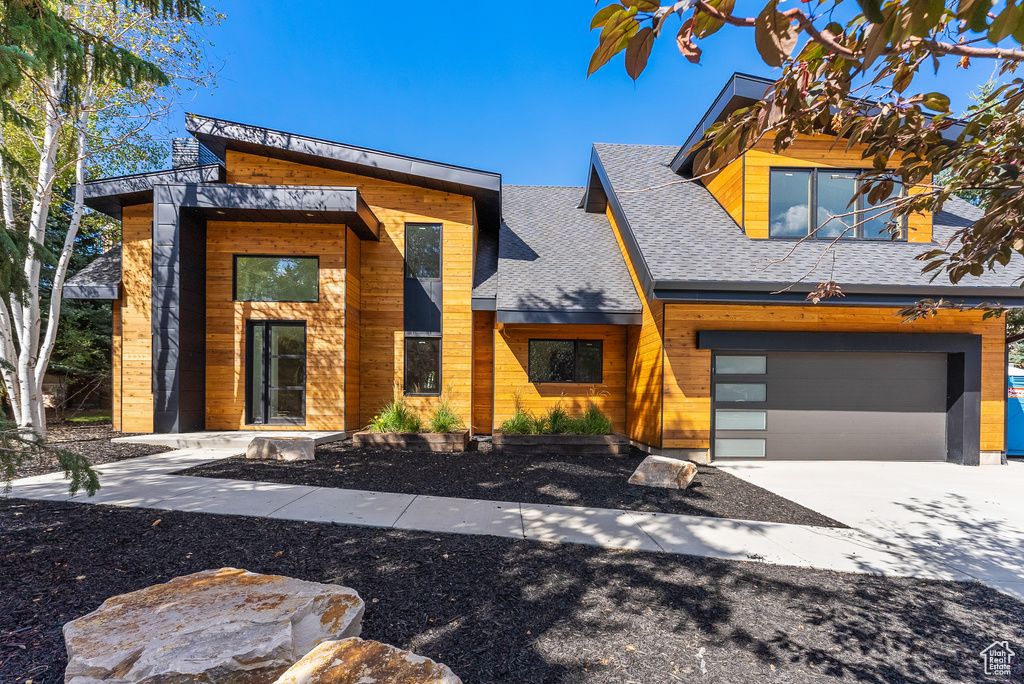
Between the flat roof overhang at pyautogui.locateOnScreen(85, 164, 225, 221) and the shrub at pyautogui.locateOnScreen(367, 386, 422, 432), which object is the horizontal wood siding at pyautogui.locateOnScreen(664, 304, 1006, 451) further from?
the flat roof overhang at pyautogui.locateOnScreen(85, 164, 225, 221)

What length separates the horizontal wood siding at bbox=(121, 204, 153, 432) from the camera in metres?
8.66

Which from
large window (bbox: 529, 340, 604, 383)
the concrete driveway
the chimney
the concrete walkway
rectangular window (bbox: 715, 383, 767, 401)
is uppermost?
the chimney

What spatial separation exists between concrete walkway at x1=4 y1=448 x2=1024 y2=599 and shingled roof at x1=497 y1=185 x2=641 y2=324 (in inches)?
176

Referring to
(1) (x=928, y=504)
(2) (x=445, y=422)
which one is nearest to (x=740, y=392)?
(1) (x=928, y=504)

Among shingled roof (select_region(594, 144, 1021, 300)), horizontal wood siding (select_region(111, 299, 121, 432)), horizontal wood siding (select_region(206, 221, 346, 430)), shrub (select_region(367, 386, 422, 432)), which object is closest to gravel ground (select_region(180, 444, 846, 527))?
shrub (select_region(367, 386, 422, 432))

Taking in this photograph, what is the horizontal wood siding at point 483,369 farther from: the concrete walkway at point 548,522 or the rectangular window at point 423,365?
the concrete walkway at point 548,522

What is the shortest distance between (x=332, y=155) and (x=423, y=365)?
15.7 feet

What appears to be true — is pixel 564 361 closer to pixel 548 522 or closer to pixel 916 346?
pixel 548 522

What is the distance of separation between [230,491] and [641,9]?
19.5ft

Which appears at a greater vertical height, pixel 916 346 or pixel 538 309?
pixel 538 309

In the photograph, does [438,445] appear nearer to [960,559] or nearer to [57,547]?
[57,547]

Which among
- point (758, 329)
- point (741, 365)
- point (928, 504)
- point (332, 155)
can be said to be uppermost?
point (332, 155)

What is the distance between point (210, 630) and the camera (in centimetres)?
203

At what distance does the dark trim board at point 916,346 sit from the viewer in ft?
26.2
